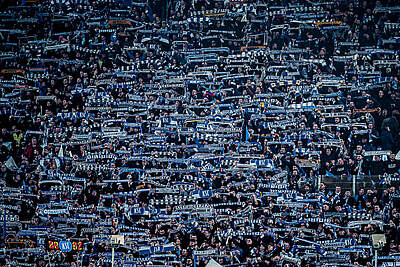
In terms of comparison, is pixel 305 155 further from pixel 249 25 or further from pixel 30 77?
pixel 30 77

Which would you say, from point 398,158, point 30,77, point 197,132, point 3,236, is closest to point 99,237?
point 3,236

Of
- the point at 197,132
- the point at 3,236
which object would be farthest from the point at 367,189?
the point at 3,236

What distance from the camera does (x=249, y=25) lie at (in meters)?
15.4

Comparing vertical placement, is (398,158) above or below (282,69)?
below

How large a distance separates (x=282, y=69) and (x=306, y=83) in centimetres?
64

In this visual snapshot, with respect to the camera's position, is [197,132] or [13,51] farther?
[13,51]

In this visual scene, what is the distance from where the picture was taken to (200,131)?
47.9 feet

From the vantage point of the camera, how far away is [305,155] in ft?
46.2

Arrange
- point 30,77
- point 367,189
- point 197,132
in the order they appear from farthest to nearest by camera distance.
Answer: point 30,77
point 197,132
point 367,189

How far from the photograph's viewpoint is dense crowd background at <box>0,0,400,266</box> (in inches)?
534

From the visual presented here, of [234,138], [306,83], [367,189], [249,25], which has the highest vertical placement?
[249,25]

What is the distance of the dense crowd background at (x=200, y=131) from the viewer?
44.5 ft

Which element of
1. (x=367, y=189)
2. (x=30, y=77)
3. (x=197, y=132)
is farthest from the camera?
(x=30, y=77)

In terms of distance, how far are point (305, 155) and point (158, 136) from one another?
10.7 feet
